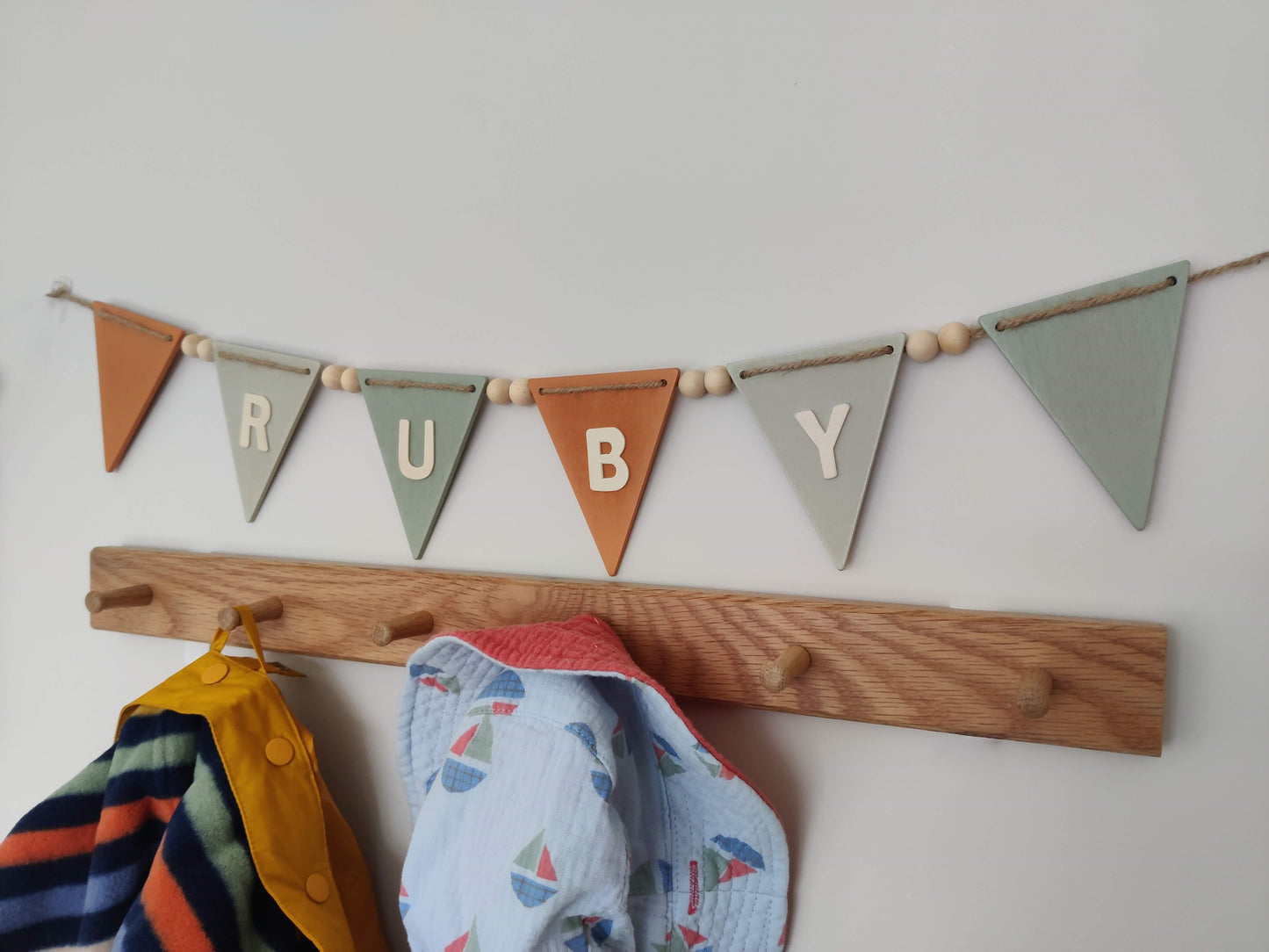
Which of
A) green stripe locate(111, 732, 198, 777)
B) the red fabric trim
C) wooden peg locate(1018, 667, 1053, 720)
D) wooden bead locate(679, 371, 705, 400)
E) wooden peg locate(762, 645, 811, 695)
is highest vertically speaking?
wooden bead locate(679, 371, 705, 400)

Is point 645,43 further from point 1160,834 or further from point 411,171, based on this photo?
point 1160,834

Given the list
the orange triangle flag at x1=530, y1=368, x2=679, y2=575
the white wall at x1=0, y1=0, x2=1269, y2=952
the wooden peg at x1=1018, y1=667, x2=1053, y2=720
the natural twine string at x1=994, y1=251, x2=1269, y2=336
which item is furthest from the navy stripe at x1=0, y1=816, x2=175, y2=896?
the natural twine string at x1=994, y1=251, x2=1269, y2=336

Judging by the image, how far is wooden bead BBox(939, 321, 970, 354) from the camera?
0.60 m

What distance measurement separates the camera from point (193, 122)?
965 mm

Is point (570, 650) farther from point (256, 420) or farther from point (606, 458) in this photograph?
point (256, 420)

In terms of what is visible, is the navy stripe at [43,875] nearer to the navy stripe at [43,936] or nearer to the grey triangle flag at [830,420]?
the navy stripe at [43,936]

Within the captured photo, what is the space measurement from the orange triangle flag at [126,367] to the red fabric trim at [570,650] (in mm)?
568

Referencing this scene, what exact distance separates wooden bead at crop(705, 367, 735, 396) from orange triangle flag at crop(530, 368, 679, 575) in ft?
0.10

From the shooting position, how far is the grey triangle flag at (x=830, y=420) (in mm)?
626

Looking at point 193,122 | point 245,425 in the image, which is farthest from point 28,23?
point 245,425

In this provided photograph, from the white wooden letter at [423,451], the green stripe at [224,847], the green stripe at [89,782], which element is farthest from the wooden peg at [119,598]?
the white wooden letter at [423,451]

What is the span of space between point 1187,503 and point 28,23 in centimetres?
141

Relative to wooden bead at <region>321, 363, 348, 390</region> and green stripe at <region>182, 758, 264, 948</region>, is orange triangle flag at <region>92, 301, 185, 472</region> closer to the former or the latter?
wooden bead at <region>321, 363, 348, 390</region>

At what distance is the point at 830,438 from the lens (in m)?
0.64
